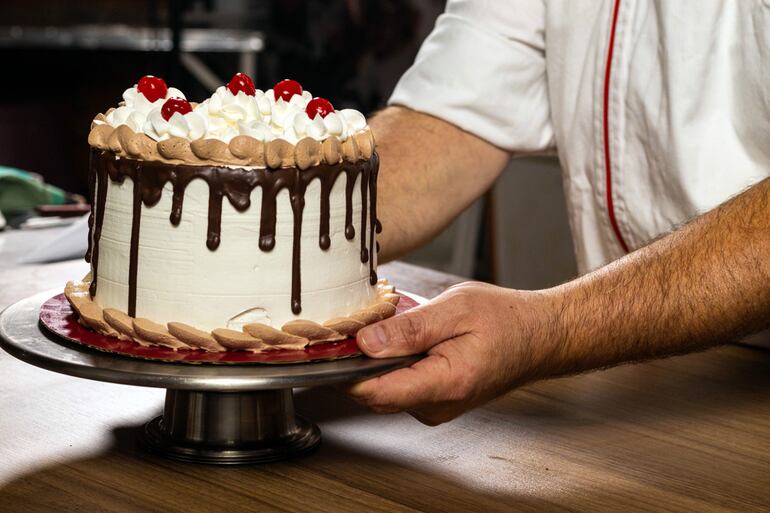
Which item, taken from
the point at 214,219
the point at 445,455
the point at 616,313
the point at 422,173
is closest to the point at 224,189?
the point at 214,219

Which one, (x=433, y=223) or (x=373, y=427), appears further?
(x=433, y=223)

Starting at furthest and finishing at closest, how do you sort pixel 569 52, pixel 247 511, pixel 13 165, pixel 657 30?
1. pixel 13 165
2. pixel 569 52
3. pixel 657 30
4. pixel 247 511

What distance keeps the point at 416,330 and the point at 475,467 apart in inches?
6.3

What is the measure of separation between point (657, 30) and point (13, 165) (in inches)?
90.1

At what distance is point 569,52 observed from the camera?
5.97 ft

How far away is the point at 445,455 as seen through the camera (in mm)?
1153

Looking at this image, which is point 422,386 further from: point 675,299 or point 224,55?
point 224,55

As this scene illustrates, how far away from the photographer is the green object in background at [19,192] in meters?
2.37

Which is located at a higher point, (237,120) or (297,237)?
(237,120)

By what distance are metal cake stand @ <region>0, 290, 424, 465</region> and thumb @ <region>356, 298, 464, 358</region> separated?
14 mm

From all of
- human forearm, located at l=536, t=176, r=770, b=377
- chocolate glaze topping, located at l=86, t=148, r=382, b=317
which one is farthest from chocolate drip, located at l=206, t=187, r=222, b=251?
human forearm, located at l=536, t=176, r=770, b=377

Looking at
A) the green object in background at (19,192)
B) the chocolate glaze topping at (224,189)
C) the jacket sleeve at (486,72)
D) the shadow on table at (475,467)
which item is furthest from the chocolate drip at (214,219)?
the green object in background at (19,192)

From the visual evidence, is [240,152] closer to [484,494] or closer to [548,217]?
[484,494]

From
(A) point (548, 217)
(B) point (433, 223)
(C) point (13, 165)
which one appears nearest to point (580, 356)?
(B) point (433, 223)
